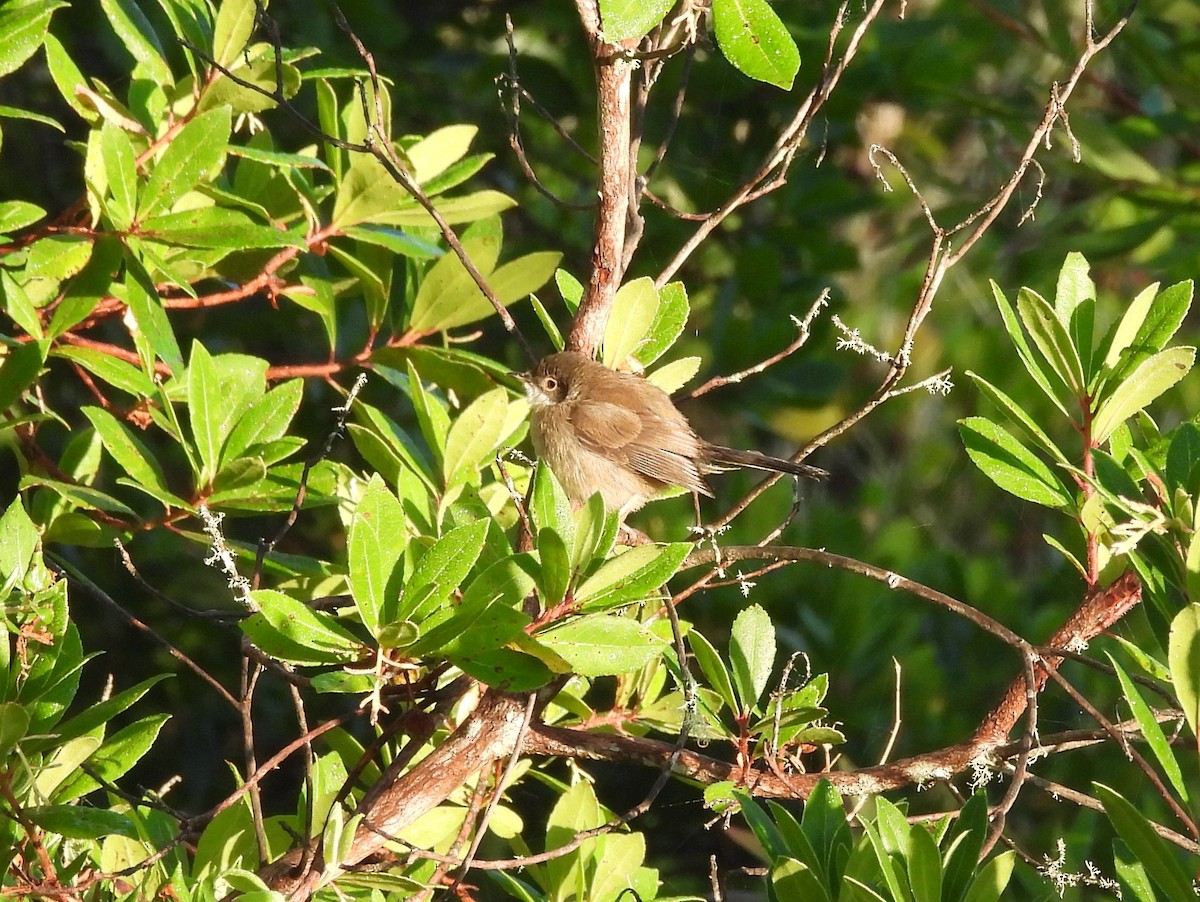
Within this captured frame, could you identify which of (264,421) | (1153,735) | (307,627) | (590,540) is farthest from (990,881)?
(264,421)

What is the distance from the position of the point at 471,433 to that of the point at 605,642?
0.91 m

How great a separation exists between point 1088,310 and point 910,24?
→ 3.82 metres

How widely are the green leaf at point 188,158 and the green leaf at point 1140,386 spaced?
207 centimetres

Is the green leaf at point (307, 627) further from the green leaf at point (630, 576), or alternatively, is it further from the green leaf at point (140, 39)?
the green leaf at point (140, 39)

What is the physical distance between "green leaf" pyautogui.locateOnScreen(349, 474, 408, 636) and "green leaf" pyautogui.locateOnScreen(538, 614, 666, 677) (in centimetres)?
29

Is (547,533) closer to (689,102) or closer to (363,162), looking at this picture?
(363,162)

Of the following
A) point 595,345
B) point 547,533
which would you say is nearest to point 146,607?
point 595,345

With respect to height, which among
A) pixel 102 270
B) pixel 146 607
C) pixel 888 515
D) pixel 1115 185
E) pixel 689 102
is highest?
pixel 102 270

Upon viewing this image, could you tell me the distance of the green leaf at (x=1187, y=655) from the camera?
2.16 metres

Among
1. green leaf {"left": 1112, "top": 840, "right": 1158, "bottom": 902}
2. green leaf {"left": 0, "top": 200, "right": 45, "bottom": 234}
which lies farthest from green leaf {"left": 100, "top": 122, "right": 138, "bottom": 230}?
green leaf {"left": 1112, "top": 840, "right": 1158, "bottom": 902}

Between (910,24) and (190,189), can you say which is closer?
(190,189)

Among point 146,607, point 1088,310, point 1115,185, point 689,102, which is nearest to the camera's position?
point 1088,310

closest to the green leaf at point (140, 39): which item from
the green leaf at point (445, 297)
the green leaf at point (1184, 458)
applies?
the green leaf at point (445, 297)

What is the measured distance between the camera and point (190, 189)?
308cm
